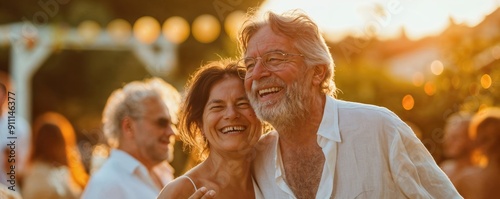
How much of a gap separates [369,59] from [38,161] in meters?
11.4

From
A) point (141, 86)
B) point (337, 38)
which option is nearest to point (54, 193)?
point (141, 86)

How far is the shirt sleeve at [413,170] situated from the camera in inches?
167

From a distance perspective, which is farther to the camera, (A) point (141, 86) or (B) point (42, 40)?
(B) point (42, 40)

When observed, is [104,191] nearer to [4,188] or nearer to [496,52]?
[4,188]

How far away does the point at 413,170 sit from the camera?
427 centimetres

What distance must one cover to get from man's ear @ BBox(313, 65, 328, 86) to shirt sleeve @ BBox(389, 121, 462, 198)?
0.47 metres

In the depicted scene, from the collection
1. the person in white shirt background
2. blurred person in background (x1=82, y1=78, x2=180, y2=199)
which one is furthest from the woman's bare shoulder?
blurred person in background (x1=82, y1=78, x2=180, y2=199)

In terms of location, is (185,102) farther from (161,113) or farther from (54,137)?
(54,137)

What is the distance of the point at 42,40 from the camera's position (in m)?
20.7

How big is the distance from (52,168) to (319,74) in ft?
10.8

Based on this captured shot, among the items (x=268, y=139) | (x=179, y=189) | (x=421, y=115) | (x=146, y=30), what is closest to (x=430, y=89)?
(x=421, y=115)

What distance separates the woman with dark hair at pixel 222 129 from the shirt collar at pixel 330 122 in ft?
1.17

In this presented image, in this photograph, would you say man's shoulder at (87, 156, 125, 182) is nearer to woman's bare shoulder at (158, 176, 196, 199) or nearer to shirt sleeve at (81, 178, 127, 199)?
shirt sleeve at (81, 178, 127, 199)

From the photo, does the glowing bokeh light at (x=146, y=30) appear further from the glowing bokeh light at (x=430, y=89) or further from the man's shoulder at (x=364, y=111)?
the man's shoulder at (x=364, y=111)
